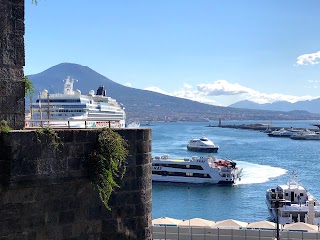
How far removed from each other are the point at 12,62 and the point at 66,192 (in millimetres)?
1500

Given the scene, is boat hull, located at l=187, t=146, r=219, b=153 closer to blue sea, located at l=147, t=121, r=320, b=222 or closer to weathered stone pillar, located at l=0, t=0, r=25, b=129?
blue sea, located at l=147, t=121, r=320, b=222

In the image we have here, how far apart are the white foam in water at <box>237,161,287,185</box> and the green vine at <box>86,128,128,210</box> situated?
52892mm

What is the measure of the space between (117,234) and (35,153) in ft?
4.94

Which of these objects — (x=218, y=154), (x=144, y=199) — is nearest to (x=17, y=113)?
(x=144, y=199)

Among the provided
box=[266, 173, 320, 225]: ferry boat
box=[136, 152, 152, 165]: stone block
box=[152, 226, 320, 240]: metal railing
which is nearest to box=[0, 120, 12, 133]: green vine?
box=[136, 152, 152, 165]: stone block

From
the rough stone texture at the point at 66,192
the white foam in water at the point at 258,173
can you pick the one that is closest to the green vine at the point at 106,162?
the rough stone texture at the point at 66,192

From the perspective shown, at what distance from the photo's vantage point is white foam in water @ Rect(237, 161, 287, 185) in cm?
5843

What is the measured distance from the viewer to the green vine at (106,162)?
5371mm

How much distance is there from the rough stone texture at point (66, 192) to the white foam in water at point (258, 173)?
52524 millimetres

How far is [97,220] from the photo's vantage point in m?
5.52

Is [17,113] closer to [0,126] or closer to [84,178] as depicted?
[0,126]

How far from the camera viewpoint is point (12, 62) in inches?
199

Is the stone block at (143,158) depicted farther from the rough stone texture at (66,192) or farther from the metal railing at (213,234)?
the metal railing at (213,234)

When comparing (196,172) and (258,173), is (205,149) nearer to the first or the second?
(258,173)
